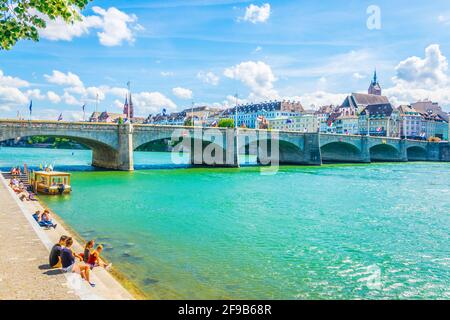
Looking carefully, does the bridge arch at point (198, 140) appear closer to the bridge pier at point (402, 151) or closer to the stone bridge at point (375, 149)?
the stone bridge at point (375, 149)

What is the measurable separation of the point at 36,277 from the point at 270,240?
11016 millimetres

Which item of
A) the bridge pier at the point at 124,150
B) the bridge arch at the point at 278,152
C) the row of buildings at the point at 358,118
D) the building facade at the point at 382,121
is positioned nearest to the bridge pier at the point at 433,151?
the row of buildings at the point at 358,118

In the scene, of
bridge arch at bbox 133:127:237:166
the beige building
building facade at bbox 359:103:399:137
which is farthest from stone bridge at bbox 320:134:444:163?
the beige building

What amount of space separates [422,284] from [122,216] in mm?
16291

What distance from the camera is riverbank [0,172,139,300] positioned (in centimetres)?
871

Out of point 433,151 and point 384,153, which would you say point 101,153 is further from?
point 433,151

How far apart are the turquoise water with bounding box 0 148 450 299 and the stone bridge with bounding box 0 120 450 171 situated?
51.9 ft

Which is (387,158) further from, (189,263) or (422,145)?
(189,263)

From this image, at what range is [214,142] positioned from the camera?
63062 mm

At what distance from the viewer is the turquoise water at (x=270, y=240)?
12641mm

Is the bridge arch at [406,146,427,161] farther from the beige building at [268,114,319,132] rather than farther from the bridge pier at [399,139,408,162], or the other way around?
the beige building at [268,114,319,132]

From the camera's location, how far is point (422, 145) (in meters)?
108

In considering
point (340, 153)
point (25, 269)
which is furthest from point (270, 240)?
point (340, 153)

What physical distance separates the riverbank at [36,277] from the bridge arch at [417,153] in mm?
111390
